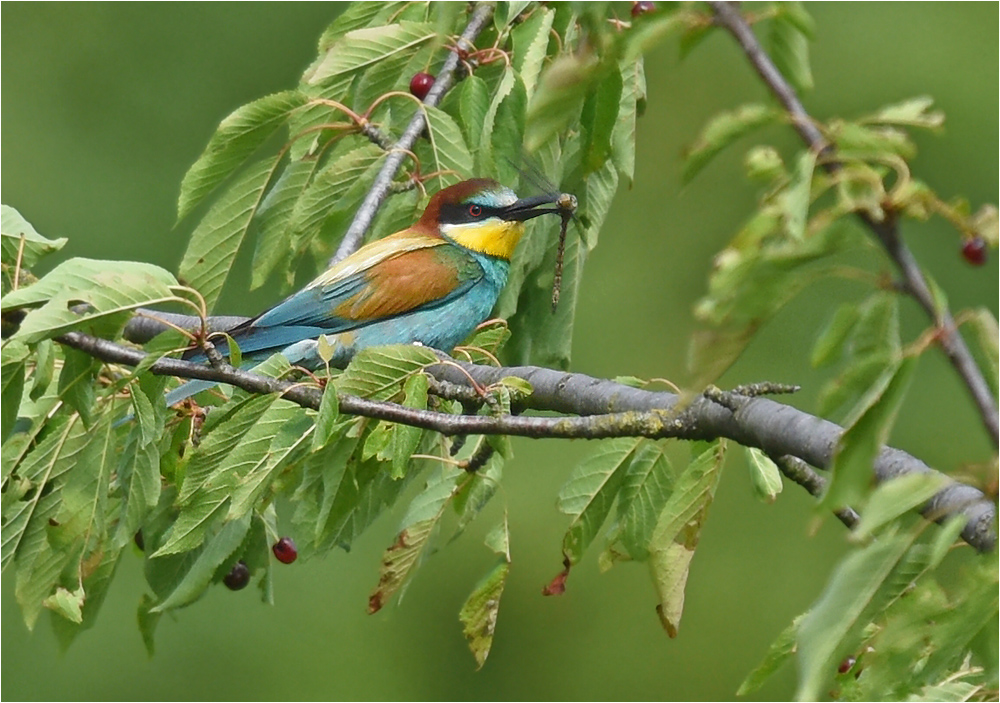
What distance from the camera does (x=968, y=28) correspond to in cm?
1024

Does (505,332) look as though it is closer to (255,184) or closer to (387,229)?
(387,229)

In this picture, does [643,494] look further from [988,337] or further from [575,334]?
[575,334]

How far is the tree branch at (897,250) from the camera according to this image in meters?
1.06

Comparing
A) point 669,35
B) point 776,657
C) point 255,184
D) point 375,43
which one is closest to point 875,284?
point 669,35

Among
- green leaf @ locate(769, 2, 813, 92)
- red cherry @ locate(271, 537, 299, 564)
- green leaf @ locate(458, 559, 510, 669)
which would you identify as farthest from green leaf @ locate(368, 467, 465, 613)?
green leaf @ locate(769, 2, 813, 92)

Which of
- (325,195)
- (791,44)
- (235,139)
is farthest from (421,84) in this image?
(791,44)

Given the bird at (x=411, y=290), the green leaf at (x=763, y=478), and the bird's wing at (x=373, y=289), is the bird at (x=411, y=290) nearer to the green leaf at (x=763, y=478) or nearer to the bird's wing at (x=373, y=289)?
the bird's wing at (x=373, y=289)

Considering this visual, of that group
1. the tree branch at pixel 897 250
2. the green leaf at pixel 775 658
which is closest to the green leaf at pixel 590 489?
the green leaf at pixel 775 658

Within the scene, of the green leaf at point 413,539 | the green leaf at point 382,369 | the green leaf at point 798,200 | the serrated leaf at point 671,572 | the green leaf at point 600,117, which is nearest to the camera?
the green leaf at point 798,200

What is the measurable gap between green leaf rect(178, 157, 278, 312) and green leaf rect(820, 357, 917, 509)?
5.78 feet

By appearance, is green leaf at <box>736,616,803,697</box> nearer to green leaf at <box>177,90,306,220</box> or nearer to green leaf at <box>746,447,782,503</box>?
green leaf at <box>746,447,782,503</box>

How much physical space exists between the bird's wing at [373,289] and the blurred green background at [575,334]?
4.18m

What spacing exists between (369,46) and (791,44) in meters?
1.66

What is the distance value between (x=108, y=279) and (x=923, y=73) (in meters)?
8.83
